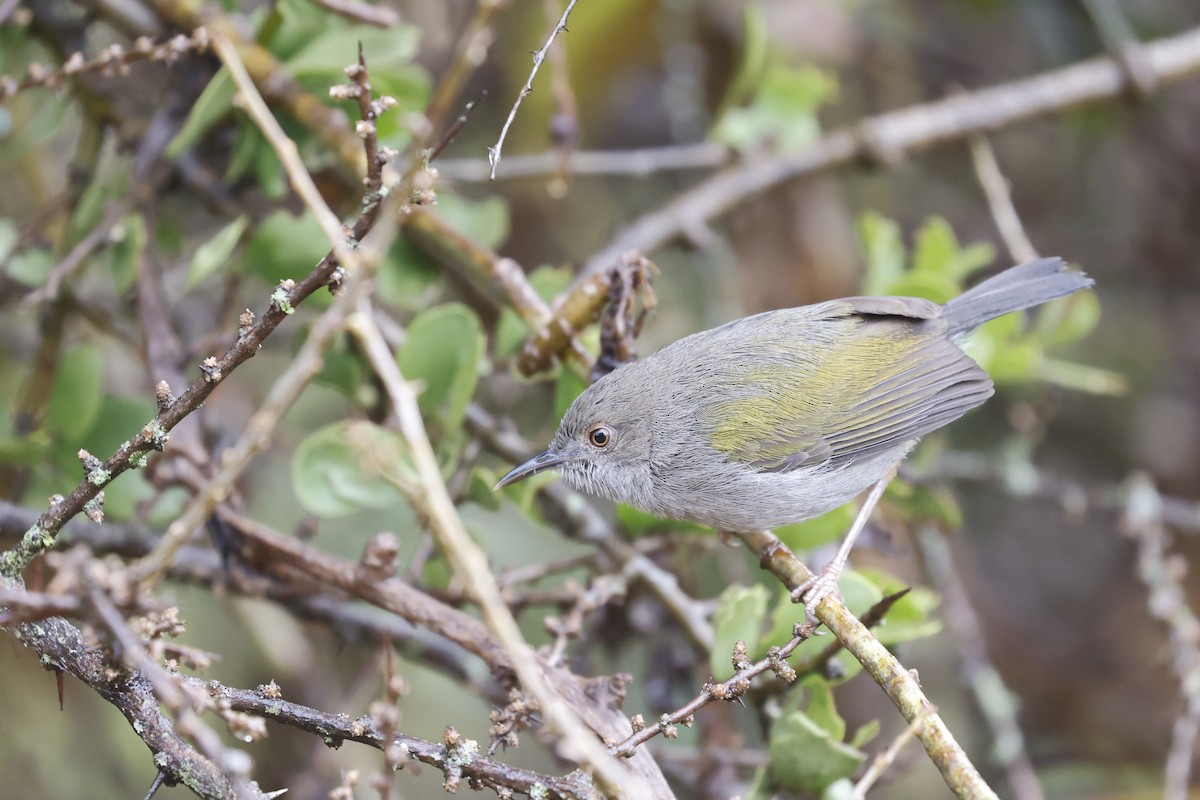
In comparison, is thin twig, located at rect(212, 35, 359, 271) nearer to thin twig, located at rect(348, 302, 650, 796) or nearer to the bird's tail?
thin twig, located at rect(348, 302, 650, 796)

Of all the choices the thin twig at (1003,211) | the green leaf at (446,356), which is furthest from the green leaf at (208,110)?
the thin twig at (1003,211)

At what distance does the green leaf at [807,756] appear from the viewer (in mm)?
2623

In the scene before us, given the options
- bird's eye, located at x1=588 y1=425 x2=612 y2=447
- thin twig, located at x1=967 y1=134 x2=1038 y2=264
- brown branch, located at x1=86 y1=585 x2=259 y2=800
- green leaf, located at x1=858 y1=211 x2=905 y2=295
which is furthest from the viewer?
thin twig, located at x1=967 y1=134 x2=1038 y2=264

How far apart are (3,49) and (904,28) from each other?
4.53 m

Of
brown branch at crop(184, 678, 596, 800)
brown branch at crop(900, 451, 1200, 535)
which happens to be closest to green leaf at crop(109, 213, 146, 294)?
brown branch at crop(184, 678, 596, 800)

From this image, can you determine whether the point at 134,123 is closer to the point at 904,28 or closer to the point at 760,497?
the point at 760,497

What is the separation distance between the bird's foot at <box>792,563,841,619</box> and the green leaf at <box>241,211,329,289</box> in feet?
5.98

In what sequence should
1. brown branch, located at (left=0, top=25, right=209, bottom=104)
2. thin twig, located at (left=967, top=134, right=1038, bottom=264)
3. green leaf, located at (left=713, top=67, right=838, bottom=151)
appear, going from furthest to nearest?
green leaf, located at (left=713, top=67, right=838, bottom=151) < thin twig, located at (left=967, top=134, right=1038, bottom=264) < brown branch, located at (left=0, top=25, right=209, bottom=104)

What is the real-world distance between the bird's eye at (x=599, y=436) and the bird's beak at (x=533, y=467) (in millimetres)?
135

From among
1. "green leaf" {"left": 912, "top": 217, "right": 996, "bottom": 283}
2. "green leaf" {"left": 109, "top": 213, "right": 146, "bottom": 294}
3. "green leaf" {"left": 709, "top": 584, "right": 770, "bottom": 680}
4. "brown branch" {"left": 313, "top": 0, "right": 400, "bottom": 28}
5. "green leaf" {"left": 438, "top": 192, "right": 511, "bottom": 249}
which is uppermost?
"green leaf" {"left": 912, "top": 217, "right": 996, "bottom": 283}

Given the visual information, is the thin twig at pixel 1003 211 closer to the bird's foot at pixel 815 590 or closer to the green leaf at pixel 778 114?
the green leaf at pixel 778 114

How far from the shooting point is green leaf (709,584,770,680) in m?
2.78

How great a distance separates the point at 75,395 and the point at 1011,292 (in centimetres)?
315

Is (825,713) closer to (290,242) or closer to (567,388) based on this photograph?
(567,388)
